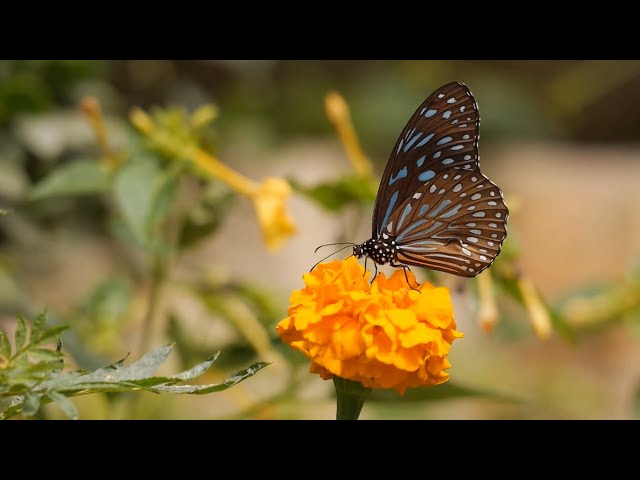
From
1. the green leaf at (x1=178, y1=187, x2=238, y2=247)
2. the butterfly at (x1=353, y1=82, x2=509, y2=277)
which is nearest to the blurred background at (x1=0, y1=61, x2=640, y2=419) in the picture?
the green leaf at (x1=178, y1=187, x2=238, y2=247)

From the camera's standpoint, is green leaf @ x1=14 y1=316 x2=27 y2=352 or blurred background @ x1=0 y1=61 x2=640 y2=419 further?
blurred background @ x1=0 y1=61 x2=640 y2=419

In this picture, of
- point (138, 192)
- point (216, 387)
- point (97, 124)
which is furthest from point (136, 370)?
point (97, 124)

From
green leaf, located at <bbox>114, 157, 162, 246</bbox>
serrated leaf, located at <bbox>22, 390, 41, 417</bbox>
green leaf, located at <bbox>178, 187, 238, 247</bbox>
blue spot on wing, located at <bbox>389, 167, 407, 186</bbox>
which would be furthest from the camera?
green leaf, located at <bbox>178, 187, 238, 247</bbox>

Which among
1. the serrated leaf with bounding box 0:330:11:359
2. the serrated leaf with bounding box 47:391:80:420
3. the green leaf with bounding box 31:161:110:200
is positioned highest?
the green leaf with bounding box 31:161:110:200

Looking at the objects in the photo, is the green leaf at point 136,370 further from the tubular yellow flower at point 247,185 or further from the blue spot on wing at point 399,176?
the tubular yellow flower at point 247,185

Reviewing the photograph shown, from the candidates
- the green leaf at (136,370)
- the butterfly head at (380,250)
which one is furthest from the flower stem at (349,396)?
the butterfly head at (380,250)

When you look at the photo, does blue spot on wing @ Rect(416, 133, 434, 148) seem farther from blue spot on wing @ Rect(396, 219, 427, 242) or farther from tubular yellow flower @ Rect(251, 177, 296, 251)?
tubular yellow flower @ Rect(251, 177, 296, 251)
